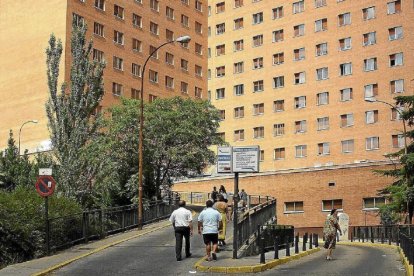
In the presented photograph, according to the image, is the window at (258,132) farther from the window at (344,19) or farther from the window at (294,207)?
the window at (344,19)

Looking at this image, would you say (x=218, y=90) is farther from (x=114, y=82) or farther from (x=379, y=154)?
(x=379, y=154)

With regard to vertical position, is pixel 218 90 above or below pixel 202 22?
below

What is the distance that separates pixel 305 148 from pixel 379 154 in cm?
892

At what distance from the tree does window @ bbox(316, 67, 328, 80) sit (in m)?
50.4

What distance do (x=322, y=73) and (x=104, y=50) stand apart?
78.3 ft

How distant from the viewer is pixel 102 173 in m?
29.7

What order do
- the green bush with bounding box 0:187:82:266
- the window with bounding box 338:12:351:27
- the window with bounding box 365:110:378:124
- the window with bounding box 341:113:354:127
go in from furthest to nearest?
1. the window with bounding box 338:12:351:27
2. the window with bounding box 341:113:354:127
3. the window with bounding box 365:110:378:124
4. the green bush with bounding box 0:187:82:266

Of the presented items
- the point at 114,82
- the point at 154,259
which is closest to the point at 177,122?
the point at 154,259

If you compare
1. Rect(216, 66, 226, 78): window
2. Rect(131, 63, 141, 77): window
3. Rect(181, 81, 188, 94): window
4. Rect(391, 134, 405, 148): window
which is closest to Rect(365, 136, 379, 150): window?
Rect(391, 134, 405, 148): window

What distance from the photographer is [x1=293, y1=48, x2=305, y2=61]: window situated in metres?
79.9

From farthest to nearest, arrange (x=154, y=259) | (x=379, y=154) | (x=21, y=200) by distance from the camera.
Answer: (x=379, y=154) → (x=21, y=200) → (x=154, y=259)

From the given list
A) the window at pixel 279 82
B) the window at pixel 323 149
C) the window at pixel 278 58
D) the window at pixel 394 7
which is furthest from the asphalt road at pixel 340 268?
the window at pixel 278 58

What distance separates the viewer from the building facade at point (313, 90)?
225ft

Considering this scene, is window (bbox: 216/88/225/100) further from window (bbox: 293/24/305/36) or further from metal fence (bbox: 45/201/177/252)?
metal fence (bbox: 45/201/177/252)
